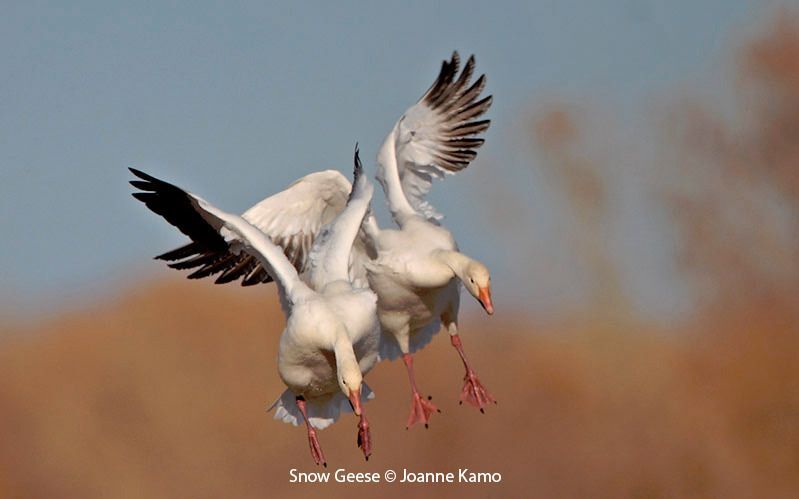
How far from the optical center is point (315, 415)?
15953 millimetres

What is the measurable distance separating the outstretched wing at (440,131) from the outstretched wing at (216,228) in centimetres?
228

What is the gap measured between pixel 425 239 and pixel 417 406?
195 centimetres

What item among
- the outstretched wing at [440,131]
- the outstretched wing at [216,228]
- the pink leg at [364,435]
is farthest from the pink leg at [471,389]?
the pink leg at [364,435]

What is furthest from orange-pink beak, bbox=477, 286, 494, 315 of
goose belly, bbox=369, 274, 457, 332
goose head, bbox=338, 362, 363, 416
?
goose head, bbox=338, 362, 363, 416

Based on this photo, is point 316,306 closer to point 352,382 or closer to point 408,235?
point 352,382

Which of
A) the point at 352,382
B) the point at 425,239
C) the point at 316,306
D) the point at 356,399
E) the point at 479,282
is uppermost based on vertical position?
the point at 425,239

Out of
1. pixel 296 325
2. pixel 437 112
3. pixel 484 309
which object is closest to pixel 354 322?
pixel 296 325

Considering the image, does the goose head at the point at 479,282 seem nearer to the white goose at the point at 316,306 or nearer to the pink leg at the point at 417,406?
the white goose at the point at 316,306

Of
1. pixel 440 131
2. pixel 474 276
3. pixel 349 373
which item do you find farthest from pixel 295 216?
pixel 349 373

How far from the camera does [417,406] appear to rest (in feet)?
56.9

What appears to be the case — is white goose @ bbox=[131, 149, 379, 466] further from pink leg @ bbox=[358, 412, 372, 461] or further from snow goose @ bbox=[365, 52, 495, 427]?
snow goose @ bbox=[365, 52, 495, 427]

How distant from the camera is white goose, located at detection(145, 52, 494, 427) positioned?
16281 mm

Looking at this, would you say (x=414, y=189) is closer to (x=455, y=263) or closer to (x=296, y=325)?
(x=455, y=263)

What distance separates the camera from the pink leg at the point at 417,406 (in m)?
17.1
